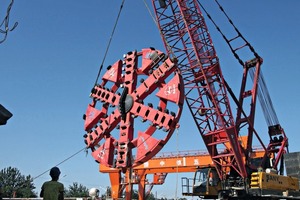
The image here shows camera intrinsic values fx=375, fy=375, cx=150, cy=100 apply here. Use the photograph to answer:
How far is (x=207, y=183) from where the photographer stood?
28266mm

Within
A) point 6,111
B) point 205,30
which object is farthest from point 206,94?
point 6,111

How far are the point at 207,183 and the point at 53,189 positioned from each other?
22532 mm

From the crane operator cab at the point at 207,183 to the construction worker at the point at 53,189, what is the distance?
22.2 metres

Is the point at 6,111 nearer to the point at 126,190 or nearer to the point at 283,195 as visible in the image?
the point at 126,190

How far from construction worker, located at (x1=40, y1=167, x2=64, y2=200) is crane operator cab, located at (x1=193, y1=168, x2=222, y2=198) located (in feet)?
72.8

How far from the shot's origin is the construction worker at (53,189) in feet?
23.2

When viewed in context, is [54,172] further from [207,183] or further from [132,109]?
[207,183]

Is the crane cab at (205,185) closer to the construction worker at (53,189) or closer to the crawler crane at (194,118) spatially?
the crawler crane at (194,118)

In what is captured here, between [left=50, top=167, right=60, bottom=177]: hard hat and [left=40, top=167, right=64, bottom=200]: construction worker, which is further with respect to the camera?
[left=50, top=167, right=60, bottom=177]: hard hat

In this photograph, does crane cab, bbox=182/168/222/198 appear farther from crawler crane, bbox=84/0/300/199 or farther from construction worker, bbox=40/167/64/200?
construction worker, bbox=40/167/64/200

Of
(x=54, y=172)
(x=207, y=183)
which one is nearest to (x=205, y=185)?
(x=207, y=183)

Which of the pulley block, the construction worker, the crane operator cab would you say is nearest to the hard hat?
the construction worker

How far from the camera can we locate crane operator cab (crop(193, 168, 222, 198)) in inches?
1109

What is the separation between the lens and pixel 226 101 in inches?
1222
